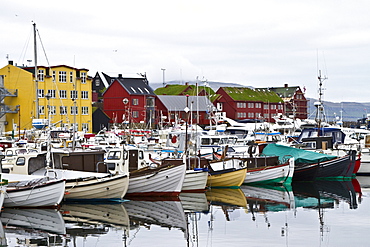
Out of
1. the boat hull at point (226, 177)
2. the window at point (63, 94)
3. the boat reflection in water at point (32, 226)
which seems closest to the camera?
the boat reflection in water at point (32, 226)

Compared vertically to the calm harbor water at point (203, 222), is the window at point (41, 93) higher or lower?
higher

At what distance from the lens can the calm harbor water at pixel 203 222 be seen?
20.5 meters

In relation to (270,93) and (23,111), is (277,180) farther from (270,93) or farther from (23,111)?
(270,93)

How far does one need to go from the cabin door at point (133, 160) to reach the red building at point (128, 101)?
5486cm

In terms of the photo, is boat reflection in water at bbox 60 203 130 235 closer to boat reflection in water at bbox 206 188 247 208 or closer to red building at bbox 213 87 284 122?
boat reflection in water at bbox 206 188 247 208

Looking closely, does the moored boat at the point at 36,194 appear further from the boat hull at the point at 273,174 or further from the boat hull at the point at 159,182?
the boat hull at the point at 273,174

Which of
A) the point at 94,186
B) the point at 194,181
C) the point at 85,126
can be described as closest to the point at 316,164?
the point at 194,181

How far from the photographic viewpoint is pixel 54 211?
988 inches

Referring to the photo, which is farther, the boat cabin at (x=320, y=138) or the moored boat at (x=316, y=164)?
the boat cabin at (x=320, y=138)

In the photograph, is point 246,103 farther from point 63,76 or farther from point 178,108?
point 63,76

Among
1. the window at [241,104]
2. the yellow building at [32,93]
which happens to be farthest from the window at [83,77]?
the window at [241,104]

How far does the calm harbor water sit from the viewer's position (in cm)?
2055

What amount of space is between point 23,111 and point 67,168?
46.3 m

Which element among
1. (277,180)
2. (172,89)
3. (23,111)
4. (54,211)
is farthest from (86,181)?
(172,89)
